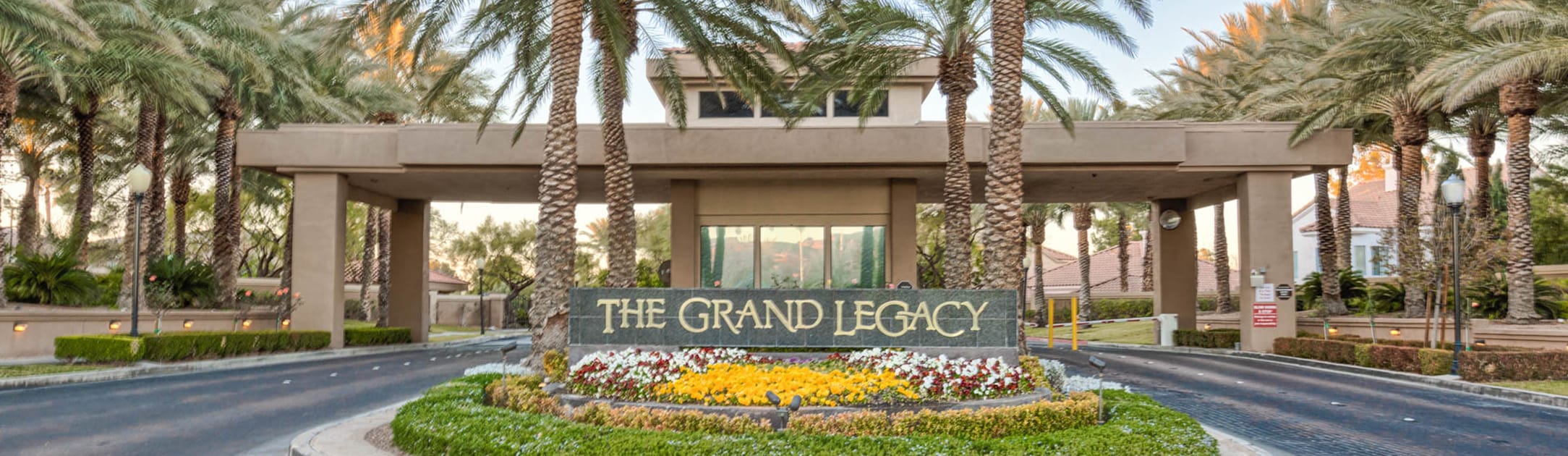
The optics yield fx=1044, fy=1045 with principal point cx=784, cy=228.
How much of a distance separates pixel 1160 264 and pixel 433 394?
2785 centimetres

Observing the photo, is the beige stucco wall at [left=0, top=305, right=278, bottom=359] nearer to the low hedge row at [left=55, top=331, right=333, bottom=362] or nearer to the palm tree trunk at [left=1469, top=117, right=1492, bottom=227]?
the low hedge row at [left=55, top=331, right=333, bottom=362]

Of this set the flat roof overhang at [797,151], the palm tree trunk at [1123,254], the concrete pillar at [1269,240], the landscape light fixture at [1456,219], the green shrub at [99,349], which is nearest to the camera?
the landscape light fixture at [1456,219]

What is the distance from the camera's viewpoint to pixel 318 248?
27.7 meters

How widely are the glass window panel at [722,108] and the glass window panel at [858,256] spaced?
4.08 metres

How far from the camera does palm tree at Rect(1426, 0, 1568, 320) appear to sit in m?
20.8

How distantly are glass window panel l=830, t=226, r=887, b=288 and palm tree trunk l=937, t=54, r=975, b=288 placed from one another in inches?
274

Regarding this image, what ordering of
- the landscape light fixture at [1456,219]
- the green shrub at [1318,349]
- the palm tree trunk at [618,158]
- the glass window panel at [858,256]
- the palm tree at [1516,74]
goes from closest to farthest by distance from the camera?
the palm tree trunk at [618,158], the landscape light fixture at [1456,219], the palm tree at [1516,74], the green shrub at [1318,349], the glass window panel at [858,256]

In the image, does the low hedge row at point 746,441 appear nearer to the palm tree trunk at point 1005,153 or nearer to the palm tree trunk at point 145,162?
the palm tree trunk at point 1005,153

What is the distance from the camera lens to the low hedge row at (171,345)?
1988cm

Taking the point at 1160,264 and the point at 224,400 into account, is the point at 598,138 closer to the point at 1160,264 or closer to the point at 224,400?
the point at 224,400

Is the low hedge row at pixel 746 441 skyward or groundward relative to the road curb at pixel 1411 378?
skyward

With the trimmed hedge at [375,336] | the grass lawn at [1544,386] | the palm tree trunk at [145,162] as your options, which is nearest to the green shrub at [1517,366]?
the grass lawn at [1544,386]

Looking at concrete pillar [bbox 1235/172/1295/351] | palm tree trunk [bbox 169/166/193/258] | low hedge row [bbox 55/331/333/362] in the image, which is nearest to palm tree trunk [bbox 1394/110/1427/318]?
concrete pillar [bbox 1235/172/1295/351]

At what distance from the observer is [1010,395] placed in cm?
1060
